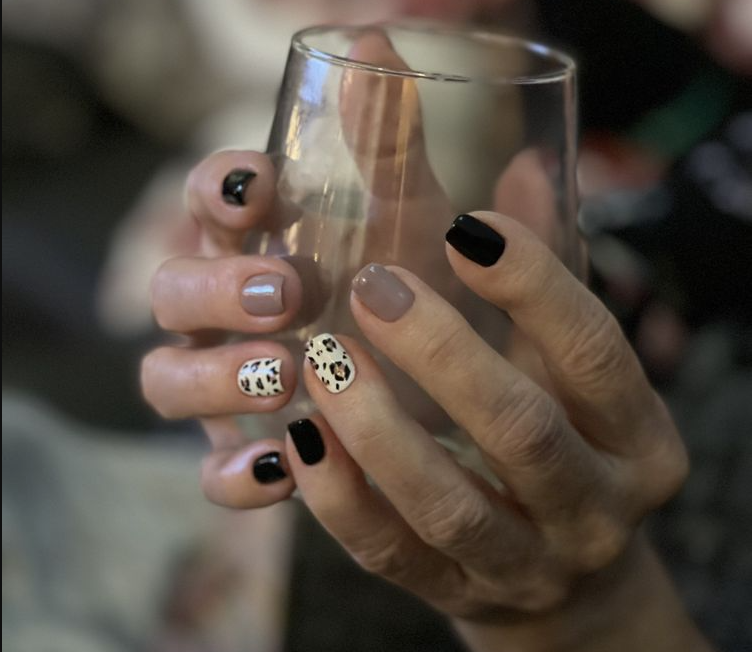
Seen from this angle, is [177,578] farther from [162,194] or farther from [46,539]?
[162,194]

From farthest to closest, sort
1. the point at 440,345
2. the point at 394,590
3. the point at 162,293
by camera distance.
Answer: the point at 394,590
the point at 162,293
the point at 440,345

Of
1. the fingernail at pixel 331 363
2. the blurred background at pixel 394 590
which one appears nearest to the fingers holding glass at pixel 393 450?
the fingernail at pixel 331 363

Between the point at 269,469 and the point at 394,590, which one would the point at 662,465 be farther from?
the point at 394,590

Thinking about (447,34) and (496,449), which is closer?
(496,449)

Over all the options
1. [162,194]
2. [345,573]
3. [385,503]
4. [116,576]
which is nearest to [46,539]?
[116,576]

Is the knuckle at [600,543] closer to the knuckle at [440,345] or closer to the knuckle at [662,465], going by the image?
the knuckle at [662,465]

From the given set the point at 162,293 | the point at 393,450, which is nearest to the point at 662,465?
the point at 393,450
